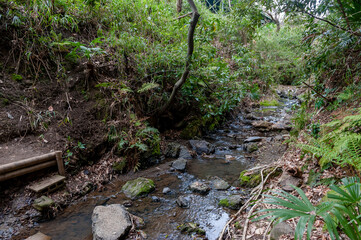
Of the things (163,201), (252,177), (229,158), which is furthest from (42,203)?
(229,158)

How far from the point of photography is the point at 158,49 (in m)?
5.78

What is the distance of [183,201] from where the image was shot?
140 inches

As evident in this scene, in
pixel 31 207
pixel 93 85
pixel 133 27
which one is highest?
pixel 133 27

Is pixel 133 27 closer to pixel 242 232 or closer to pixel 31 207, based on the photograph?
pixel 31 207

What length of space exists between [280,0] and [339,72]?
2071 mm

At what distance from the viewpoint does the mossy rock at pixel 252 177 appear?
12.4 feet

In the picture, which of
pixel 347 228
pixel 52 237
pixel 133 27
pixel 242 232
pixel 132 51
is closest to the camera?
pixel 347 228

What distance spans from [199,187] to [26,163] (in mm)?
3237

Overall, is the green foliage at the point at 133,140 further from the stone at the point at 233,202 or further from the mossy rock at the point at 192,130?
the stone at the point at 233,202

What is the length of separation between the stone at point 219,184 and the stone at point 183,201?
2.42 ft

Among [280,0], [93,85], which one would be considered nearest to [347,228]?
[280,0]

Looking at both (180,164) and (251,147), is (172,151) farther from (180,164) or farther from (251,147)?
(251,147)

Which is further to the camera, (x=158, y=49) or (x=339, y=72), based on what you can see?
(x=158, y=49)

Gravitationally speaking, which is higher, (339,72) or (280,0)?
(280,0)
